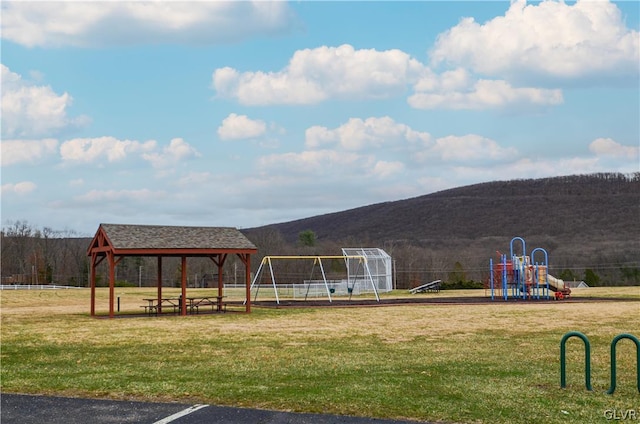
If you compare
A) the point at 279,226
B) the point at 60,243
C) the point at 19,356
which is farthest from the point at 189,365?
the point at 279,226

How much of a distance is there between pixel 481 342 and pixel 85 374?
30.6 ft

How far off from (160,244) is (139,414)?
59.1 ft

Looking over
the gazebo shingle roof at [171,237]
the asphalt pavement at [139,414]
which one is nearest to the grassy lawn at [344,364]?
the asphalt pavement at [139,414]

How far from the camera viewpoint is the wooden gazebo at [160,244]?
26.1 meters

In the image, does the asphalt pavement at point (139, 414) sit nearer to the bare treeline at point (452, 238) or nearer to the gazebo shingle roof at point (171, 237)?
the gazebo shingle roof at point (171, 237)

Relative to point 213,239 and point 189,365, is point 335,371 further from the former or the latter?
point 213,239

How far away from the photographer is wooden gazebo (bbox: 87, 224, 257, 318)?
2608 centimetres

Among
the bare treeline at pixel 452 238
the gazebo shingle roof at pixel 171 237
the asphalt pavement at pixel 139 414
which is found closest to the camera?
the asphalt pavement at pixel 139 414

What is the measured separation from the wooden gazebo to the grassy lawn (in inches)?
117

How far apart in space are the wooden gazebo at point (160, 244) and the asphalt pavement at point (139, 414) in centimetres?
1611

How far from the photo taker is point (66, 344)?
17391 millimetres

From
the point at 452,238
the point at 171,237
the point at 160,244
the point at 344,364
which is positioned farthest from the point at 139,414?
the point at 452,238

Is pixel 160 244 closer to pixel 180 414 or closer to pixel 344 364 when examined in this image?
pixel 344 364

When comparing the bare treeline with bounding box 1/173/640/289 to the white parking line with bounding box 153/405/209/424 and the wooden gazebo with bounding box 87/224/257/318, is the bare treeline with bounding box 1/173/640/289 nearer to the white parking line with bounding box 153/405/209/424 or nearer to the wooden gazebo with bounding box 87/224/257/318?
the wooden gazebo with bounding box 87/224/257/318
